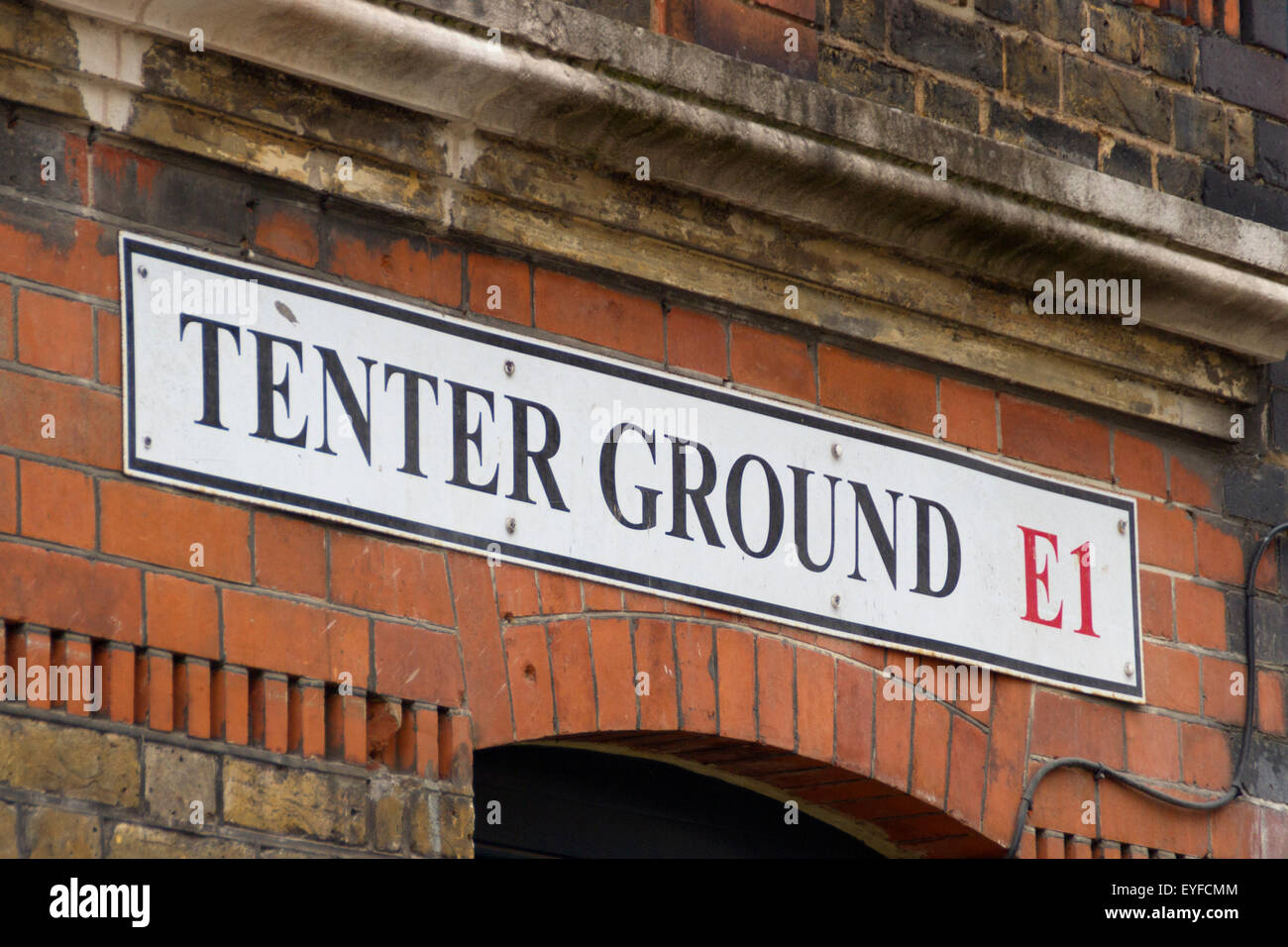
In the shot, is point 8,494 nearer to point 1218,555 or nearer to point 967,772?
point 967,772

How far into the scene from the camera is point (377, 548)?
4527 mm

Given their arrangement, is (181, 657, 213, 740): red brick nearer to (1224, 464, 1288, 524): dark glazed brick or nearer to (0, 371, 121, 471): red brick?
(0, 371, 121, 471): red brick

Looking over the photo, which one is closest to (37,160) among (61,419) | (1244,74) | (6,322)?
(6,322)

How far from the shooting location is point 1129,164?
5895 mm

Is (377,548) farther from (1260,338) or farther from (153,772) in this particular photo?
(1260,338)

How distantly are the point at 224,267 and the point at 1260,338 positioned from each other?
8.87 ft

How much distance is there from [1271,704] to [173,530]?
283 centimetres

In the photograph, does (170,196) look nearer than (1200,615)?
Yes

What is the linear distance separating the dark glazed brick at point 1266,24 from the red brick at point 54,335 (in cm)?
332

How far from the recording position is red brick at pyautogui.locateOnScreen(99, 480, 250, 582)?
A: 420 cm

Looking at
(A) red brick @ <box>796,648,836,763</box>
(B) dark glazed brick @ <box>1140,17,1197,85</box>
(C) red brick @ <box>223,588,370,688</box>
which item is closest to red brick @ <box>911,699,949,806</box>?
(A) red brick @ <box>796,648,836,763</box>

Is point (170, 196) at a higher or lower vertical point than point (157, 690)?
higher
